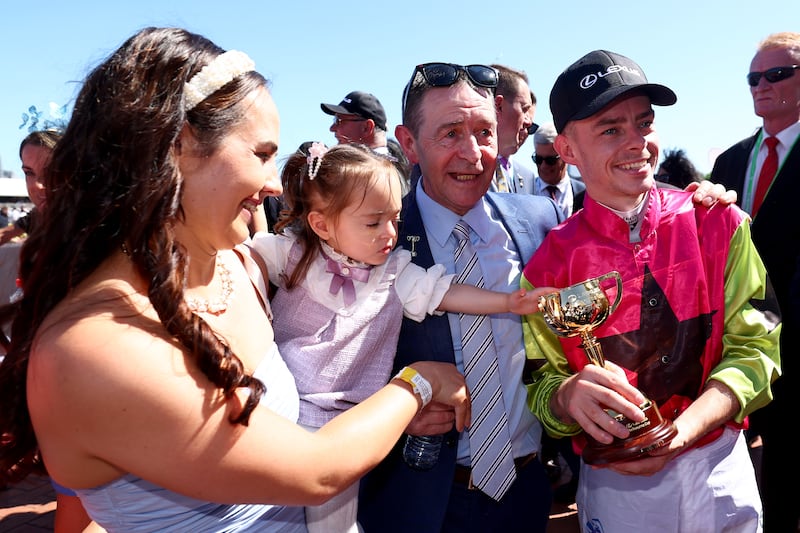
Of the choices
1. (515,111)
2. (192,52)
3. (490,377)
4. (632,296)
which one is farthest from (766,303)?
(515,111)

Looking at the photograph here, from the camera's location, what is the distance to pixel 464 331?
2299 mm

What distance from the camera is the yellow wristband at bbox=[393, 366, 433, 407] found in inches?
67.9

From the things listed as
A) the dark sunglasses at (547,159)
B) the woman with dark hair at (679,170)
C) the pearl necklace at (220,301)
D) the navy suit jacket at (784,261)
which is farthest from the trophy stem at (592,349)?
the woman with dark hair at (679,170)

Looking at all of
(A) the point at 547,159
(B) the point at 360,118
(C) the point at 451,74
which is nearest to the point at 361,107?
(B) the point at 360,118

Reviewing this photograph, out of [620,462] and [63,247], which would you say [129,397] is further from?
[620,462]

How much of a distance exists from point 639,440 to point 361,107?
529cm

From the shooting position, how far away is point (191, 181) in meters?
1.39

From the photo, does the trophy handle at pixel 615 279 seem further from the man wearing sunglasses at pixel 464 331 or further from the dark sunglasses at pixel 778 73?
the dark sunglasses at pixel 778 73

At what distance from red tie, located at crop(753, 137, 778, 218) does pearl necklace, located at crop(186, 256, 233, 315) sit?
3.86 metres

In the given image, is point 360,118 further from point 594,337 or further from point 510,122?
point 594,337

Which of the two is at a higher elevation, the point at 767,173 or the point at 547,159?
the point at 767,173

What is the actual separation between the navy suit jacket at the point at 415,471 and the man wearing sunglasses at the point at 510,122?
267 centimetres

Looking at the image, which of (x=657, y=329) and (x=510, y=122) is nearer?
(x=657, y=329)

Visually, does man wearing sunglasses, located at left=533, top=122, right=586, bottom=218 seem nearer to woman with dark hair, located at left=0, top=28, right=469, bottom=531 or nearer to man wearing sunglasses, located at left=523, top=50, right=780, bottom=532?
man wearing sunglasses, located at left=523, top=50, right=780, bottom=532
